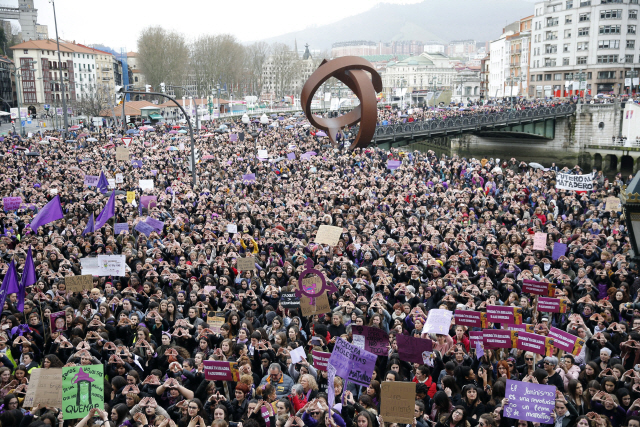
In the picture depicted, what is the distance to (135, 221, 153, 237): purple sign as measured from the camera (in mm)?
14078

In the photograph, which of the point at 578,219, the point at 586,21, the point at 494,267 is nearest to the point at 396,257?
the point at 494,267

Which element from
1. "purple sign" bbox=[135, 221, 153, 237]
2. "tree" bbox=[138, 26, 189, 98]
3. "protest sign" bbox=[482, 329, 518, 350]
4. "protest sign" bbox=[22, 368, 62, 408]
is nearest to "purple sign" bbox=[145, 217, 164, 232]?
"purple sign" bbox=[135, 221, 153, 237]

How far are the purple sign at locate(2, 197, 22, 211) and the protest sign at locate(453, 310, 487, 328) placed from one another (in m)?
13.9

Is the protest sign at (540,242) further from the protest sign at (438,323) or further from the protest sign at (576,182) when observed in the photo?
the protest sign at (576,182)

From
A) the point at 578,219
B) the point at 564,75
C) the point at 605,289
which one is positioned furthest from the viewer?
the point at 564,75

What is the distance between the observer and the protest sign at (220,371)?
689 centimetres

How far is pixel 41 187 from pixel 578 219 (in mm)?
17247

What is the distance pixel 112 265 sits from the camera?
11000 millimetres

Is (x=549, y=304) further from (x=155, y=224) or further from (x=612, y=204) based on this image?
(x=155, y=224)

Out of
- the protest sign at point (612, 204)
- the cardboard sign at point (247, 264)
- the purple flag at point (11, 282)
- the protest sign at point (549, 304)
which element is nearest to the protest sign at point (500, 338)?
the protest sign at point (549, 304)

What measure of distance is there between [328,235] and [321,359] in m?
5.78

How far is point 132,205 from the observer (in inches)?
720

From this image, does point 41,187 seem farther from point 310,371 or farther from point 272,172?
point 310,371

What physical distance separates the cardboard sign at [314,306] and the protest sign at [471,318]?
190 cm
